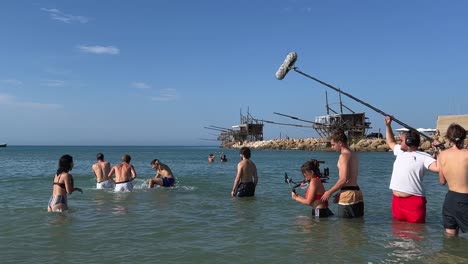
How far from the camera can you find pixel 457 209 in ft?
18.5

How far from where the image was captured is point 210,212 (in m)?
10.1

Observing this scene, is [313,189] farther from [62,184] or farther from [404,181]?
[62,184]

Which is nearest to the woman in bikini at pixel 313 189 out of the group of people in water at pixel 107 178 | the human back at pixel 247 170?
the human back at pixel 247 170

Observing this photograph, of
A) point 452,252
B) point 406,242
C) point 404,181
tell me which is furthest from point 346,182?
point 452,252

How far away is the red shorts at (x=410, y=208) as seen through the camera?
7.07 metres

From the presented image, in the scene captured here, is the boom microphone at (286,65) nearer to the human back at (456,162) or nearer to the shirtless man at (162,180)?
the human back at (456,162)

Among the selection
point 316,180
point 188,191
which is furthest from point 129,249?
point 188,191

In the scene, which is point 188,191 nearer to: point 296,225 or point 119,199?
point 119,199

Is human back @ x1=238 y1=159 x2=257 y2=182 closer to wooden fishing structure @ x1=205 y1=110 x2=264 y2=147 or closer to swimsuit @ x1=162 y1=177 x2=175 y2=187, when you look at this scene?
swimsuit @ x1=162 y1=177 x2=175 y2=187

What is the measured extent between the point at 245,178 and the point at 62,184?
533 cm

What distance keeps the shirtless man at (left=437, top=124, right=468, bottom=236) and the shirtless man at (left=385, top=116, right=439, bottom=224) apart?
798mm

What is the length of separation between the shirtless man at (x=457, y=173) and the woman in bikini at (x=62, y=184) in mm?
6969

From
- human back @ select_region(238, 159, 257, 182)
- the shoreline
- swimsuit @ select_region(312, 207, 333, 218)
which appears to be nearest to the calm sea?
swimsuit @ select_region(312, 207, 333, 218)

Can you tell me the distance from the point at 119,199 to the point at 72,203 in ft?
4.67
